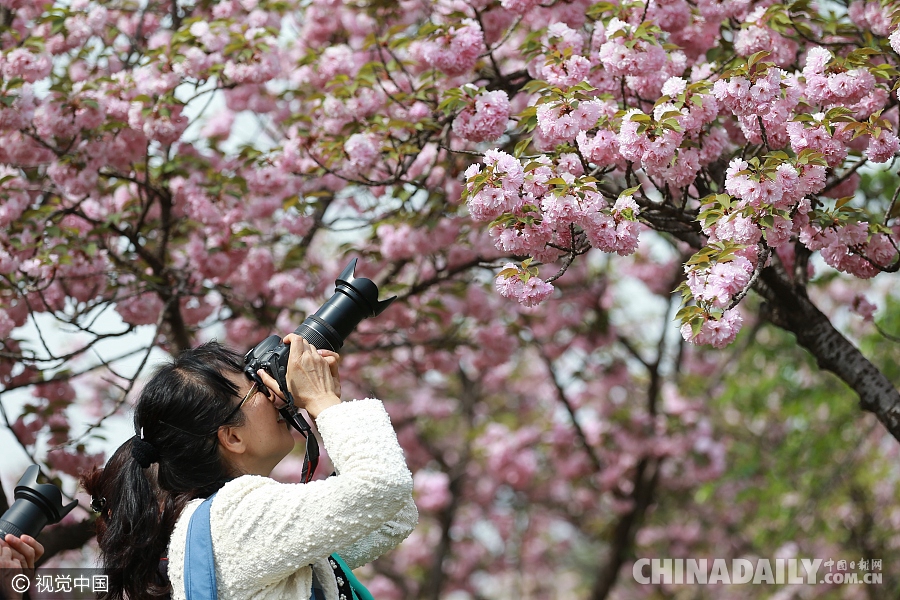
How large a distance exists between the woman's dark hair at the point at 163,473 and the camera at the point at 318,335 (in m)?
0.09

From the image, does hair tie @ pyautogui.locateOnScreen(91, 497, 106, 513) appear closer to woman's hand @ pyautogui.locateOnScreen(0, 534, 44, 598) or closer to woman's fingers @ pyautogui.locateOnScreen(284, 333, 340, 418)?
woman's hand @ pyautogui.locateOnScreen(0, 534, 44, 598)

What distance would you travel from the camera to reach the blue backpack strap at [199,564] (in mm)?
1611

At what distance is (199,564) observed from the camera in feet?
5.33

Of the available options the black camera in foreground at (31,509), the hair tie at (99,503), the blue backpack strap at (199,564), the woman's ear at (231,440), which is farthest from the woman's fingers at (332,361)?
the black camera in foreground at (31,509)

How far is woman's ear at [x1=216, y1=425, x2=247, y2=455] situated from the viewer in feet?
5.92

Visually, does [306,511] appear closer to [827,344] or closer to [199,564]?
[199,564]

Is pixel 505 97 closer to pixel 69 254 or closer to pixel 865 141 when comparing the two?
pixel 865 141

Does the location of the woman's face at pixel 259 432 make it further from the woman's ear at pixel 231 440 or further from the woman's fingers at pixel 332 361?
the woman's fingers at pixel 332 361

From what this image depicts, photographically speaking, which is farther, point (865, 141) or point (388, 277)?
point (388, 277)

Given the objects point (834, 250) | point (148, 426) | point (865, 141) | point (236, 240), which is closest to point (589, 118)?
point (834, 250)

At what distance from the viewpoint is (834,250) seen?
2449mm

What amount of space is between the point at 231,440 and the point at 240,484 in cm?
16

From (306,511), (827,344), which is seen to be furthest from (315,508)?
(827,344)

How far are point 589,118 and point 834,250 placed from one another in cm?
76
